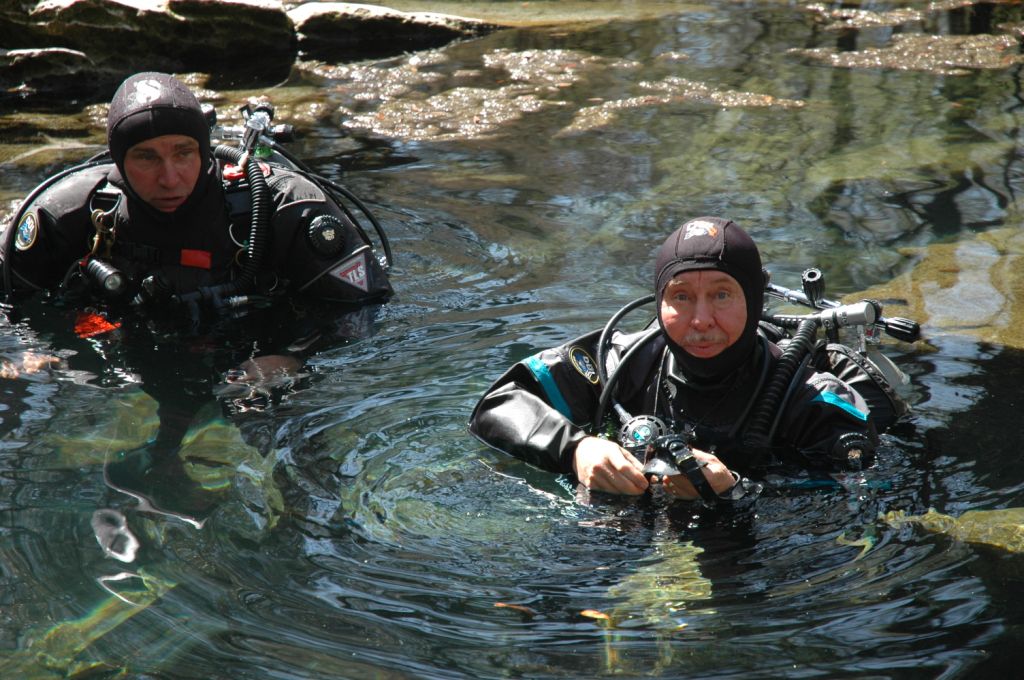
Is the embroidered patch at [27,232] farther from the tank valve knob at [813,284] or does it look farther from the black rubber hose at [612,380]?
the tank valve knob at [813,284]

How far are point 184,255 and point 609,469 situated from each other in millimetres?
2306

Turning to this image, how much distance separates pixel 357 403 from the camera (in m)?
4.10

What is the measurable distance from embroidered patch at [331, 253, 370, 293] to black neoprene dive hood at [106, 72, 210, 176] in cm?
67

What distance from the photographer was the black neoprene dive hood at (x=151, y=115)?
14.9ft

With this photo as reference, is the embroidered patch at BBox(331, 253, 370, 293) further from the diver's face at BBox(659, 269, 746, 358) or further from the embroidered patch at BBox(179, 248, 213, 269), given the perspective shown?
the diver's face at BBox(659, 269, 746, 358)

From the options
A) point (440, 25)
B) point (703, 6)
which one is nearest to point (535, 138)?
point (440, 25)

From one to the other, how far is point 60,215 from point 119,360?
78 centimetres

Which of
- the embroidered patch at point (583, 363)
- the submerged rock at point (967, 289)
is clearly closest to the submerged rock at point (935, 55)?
the submerged rock at point (967, 289)

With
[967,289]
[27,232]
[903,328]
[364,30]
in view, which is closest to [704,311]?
[903,328]

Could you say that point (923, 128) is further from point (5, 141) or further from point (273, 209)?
point (5, 141)

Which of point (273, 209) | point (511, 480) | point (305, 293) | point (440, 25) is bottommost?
point (511, 480)

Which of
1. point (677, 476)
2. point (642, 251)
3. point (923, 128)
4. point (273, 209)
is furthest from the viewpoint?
point (923, 128)

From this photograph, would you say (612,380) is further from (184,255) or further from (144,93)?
(144,93)

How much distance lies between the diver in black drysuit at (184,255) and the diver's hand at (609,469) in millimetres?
1572
